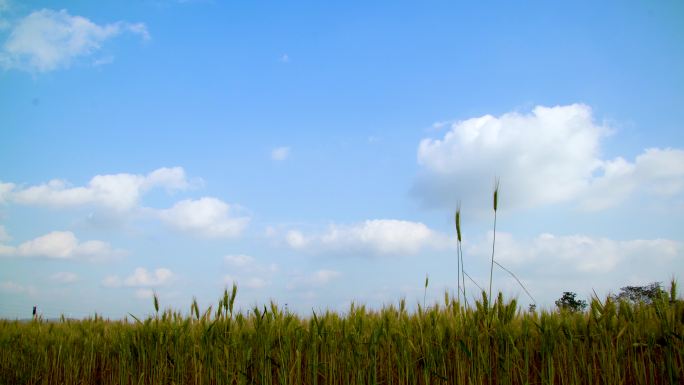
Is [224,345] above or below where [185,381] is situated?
above

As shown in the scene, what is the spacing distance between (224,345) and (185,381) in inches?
22.3

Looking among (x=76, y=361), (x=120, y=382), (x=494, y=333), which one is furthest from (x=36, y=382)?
(x=494, y=333)

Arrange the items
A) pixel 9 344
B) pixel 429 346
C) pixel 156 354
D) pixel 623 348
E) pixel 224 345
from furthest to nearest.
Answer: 1. pixel 9 344
2. pixel 156 354
3. pixel 224 345
4. pixel 429 346
5. pixel 623 348

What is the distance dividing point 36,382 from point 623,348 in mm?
5667

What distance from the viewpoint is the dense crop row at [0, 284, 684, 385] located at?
3217mm

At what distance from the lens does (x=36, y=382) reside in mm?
5219

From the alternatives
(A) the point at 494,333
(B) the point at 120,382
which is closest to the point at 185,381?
(B) the point at 120,382

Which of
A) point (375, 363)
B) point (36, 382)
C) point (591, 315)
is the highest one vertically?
point (591, 315)

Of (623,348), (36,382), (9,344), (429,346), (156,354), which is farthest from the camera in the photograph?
(9,344)

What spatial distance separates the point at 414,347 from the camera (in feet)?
11.1

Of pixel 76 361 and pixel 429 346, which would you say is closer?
pixel 429 346

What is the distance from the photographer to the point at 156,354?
14.2 ft

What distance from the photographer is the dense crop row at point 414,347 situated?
10.6 ft

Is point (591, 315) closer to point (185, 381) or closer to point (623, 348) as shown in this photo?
point (623, 348)
